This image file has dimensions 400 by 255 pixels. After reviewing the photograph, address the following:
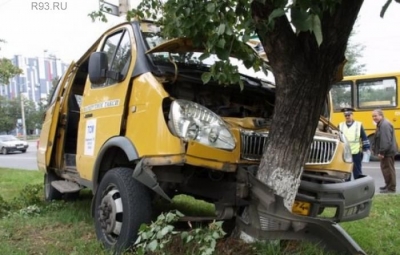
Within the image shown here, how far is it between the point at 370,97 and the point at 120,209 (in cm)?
1339

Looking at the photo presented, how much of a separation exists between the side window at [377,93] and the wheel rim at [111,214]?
12.8 meters

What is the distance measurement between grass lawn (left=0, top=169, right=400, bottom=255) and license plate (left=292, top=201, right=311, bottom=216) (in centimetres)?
29

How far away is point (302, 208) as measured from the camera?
148 inches

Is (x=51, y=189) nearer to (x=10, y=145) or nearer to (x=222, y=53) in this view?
(x=222, y=53)

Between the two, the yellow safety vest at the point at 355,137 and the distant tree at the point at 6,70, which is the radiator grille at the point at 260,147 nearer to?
the yellow safety vest at the point at 355,137

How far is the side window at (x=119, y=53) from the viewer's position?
4418mm

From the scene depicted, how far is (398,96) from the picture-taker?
14703 mm

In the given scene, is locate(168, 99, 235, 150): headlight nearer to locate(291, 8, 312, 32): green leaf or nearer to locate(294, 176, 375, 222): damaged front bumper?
locate(294, 176, 375, 222): damaged front bumper

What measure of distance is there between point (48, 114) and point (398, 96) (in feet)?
38.2

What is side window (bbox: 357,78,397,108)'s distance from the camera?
1488 cm

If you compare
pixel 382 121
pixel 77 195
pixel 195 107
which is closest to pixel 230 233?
pixel 195 107

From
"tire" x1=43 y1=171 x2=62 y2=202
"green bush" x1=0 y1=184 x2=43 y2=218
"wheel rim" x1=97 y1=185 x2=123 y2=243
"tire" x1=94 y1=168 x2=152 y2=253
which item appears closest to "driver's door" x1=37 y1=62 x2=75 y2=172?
"tire" x1=43 y1=171 x2=62 y2=202

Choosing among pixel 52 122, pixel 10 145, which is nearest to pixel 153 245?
pixel 52 122

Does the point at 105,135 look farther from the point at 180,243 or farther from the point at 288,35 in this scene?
the point at 288,35
